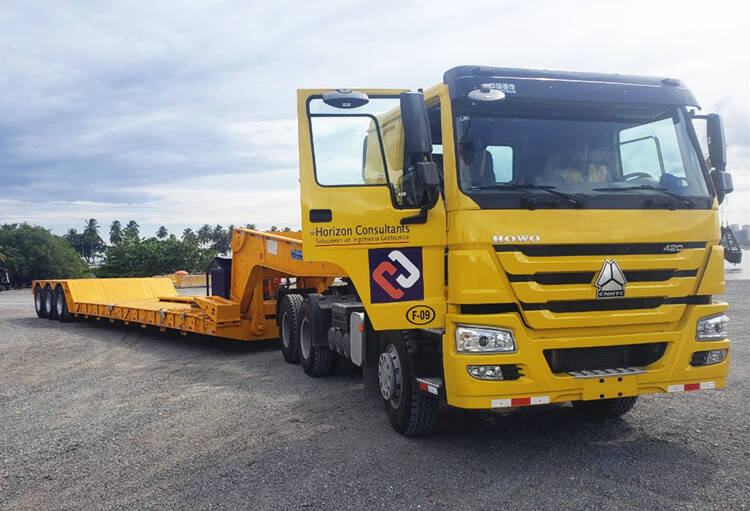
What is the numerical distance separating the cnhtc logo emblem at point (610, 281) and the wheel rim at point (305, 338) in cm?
440

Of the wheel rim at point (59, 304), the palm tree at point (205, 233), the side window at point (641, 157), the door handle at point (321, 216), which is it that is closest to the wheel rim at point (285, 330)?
the door handle at point (321, 216)

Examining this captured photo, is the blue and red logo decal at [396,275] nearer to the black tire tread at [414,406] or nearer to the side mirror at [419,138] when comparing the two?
the black tire tread at [414,406]

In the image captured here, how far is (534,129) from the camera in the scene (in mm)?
4844

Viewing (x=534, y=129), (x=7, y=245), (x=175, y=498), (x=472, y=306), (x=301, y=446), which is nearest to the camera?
(x=175, y=498)

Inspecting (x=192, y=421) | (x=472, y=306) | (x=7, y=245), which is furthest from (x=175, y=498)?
(x=7, y=245)

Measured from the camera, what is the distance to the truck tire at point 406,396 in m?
5.18

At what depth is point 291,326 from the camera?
8.98 meters

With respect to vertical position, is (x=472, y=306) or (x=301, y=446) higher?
(x=472, y=306)

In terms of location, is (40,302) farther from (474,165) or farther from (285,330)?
(474,165)

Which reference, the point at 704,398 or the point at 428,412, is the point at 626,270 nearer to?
the point at 428,412

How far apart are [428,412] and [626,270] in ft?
6.35

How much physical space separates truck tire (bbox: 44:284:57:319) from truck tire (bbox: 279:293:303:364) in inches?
366

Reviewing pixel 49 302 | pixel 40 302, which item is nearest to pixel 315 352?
pixel 49 302

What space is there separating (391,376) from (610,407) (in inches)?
81.3
